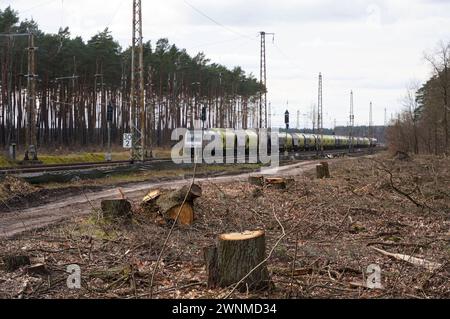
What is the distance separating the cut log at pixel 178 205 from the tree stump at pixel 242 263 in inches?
179

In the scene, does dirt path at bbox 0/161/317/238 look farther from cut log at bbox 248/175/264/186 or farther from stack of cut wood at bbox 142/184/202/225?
cut log at bbox 248/175/264/186

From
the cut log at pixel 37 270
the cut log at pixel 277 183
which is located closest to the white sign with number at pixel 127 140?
the cut log at pixel 277 183

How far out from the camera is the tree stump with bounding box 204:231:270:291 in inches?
248

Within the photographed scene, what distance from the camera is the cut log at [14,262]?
23.9ft

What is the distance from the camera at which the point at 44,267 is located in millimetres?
7156

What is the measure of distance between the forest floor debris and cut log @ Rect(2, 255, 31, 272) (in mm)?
114

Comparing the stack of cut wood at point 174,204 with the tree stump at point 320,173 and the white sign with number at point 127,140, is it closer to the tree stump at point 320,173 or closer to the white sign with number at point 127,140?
the tree stump at point 320,173

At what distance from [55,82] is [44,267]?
180 ft

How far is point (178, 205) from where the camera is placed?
11.0m

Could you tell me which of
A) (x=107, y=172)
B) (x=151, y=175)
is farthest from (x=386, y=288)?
(x=151, y=175)

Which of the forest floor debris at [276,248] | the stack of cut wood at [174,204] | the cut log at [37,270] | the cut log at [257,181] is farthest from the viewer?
the cut log at [257,181]

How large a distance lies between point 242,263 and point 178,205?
4.79 m

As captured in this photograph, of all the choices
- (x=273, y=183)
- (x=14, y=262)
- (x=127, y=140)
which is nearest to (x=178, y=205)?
(x=14, y=262)

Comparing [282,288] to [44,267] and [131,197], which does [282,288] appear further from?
[131,197]
